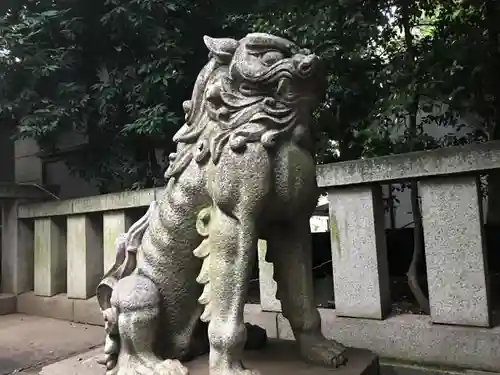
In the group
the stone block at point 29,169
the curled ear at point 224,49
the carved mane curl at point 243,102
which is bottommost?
the carved mane curl at point 243,102

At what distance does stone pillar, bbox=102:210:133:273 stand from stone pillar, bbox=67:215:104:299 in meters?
0.23

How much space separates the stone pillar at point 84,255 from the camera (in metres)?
3.82

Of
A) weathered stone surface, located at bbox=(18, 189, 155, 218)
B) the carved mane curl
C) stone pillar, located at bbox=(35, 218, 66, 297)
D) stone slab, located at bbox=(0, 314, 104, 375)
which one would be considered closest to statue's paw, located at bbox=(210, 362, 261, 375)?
the carved mane curl

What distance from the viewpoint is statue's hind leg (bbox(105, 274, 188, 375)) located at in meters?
1.69

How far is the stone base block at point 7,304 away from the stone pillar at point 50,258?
300 millimetres

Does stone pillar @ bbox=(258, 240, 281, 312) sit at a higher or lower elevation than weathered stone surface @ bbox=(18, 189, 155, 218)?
lower

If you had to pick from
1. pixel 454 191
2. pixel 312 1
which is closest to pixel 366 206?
pixel 454 191

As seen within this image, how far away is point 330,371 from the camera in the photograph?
1673mm

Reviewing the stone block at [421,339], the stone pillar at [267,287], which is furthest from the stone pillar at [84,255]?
the stone block at [421,339]

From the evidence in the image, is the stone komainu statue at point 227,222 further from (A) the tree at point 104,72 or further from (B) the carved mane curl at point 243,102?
(A) the tree at point 104,72

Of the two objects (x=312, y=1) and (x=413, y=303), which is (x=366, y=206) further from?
(x=312, y=1)

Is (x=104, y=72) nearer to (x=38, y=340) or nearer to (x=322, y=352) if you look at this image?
(x=38, y=340)

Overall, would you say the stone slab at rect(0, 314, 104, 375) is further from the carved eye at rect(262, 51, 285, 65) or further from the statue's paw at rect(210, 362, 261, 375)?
the carved eye at rect(262, 51, 285, 65)

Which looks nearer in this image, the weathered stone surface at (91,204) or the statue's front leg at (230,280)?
the statue's front leg at (230,280)
